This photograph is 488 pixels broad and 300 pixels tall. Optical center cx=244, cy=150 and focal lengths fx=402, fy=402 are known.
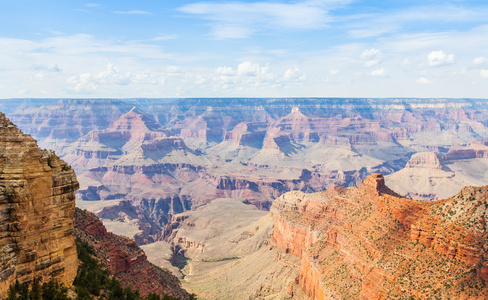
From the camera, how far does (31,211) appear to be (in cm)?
2233

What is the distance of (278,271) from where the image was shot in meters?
81.8

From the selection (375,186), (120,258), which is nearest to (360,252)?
(375,186)

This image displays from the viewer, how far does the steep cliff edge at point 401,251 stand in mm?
37094

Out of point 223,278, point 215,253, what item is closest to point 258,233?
point 215,253

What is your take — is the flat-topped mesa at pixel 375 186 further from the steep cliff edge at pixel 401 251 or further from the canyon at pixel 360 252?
the canyon at pixel 360 252

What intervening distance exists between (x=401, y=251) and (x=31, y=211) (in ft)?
119

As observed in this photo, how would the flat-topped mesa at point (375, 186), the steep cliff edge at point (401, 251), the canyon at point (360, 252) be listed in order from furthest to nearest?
the flat-topped mesa at point (375, 186)
the canyon at point (360, 252)
the steep cliff edge at point (401, 251)

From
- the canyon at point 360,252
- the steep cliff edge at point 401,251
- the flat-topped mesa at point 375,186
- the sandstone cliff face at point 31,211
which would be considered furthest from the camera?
the flat-topped mesa at point 375,186

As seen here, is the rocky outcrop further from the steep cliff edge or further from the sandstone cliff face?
the sandstone cliff face

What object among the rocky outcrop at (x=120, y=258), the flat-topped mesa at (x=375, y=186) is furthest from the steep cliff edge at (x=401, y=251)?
the rocky outcrop at (x=120, y=258)

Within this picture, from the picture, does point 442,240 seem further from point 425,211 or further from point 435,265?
point 425,211

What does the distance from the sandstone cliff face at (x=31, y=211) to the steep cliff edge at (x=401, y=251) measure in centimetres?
3145

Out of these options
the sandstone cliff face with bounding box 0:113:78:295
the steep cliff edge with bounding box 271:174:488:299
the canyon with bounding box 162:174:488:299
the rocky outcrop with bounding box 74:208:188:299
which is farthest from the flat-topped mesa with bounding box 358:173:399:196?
the sandstone cliff face with bounding box 0:113:78:295

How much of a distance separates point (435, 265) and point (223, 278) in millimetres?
58906
